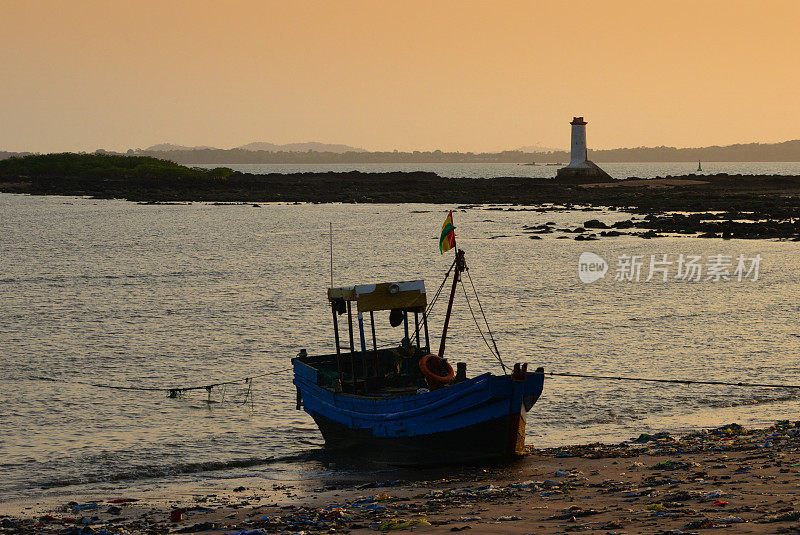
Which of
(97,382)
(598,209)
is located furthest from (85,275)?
(598,209)

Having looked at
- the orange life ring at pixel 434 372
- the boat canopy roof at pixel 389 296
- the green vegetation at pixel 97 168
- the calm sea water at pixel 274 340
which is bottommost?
the calm sea water at pixel 274 340

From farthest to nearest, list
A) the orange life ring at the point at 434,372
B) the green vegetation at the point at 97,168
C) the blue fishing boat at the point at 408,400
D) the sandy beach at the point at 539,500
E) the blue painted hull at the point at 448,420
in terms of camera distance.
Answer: the green vegetation at the point at 97,168 < the orange life ring at the point at 434,372 < the blue fishing boat at the point at 408,400 < the blue painted hull at the point at 448,420 < the sandy beach at the point at 539,500

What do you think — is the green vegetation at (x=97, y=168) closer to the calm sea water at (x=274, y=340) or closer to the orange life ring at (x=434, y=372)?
the calm sea water at (x=274, y=340)

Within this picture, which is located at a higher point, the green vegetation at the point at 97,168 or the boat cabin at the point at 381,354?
the green vegetation at the point at 97,168

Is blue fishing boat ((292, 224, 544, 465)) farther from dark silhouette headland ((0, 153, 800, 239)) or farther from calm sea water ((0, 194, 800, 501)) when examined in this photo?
dark silhouette headland ((0, 153, 800, 239))

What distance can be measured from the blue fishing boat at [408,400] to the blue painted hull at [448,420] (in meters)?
0.02

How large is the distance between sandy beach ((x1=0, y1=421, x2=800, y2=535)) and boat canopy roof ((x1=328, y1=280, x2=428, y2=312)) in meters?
3.47

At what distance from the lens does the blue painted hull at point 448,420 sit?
16984 millimetres

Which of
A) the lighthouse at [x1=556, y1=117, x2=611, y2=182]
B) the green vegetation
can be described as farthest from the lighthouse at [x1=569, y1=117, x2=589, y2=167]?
the green vegetation

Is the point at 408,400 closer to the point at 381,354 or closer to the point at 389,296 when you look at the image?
the point at 389,296

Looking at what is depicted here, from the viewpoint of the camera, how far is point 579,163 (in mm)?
131000

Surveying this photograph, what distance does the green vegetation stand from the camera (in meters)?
155

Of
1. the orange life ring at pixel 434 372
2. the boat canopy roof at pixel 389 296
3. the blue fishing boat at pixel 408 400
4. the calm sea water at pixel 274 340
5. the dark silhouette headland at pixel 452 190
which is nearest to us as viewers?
the blue fishing boat at pixel 408 400

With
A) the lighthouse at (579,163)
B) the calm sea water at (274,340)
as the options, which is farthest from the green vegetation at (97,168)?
the calm sea water at (274,340)
